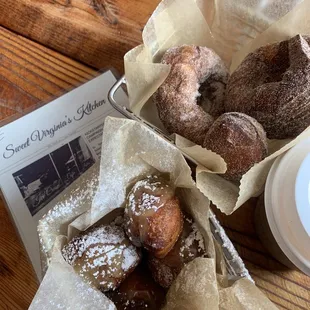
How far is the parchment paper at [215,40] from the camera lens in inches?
22.8

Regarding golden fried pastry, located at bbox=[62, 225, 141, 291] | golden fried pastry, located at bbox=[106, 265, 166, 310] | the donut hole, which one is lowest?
golden fried pastry, located at bbox=[106, 265, 166, 310]

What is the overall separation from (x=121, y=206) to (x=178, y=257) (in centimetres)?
9

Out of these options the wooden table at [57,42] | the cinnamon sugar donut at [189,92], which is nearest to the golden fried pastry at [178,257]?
the cinnamon sugar donut at [189,92]

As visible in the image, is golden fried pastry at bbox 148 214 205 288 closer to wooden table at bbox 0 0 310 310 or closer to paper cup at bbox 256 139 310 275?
paper cup at bbox 256 139 310 275

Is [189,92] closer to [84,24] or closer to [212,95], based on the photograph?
[212,95]

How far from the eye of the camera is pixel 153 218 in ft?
1.81

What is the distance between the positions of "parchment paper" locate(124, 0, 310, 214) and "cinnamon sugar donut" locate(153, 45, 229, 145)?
2cm

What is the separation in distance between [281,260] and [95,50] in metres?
0.39

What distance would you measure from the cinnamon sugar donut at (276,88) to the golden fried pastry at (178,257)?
0.52 feet

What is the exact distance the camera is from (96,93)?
76cm

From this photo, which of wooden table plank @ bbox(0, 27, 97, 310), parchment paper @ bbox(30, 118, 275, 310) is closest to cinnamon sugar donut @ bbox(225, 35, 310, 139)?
parchment paper @ bbox(30, 118, 275, 310)

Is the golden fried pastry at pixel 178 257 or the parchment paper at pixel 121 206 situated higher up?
the parchment paper at pixel 121 206

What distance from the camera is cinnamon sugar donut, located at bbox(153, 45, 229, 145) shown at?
63 centimetres

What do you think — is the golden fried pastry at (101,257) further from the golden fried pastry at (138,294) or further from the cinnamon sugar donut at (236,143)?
the cinnamon sugar donut at (236,143)
